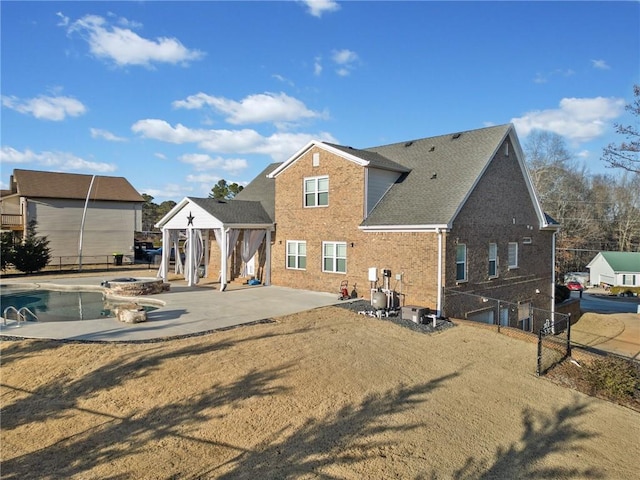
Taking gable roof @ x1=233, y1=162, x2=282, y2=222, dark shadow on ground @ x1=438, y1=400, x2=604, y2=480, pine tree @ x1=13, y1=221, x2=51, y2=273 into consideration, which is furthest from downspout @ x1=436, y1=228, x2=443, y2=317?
pine tree @ x1=13, y1=221, x2=51, y2=273

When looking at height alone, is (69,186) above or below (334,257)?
above

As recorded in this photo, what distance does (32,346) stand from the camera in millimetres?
10508

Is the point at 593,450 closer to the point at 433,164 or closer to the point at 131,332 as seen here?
the point at 131,332

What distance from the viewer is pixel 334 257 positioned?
61.3 ft

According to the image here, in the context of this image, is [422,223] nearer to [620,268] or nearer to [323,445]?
[323,445]

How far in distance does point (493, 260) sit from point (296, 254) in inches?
342

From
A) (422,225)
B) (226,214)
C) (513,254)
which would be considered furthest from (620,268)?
(226,214)

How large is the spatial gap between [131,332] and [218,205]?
33.7 feet

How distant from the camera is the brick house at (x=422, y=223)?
15336 mm

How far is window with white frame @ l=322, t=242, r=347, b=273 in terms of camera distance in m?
18.3

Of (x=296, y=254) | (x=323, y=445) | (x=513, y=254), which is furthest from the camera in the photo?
(x=296, y=254)

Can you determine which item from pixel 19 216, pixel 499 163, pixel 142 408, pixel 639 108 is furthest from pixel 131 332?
pixel 19 216

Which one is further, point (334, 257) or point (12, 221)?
point (12, 221)

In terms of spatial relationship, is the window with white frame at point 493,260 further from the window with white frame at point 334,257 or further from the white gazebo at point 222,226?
the white gazebo at point 222,226
